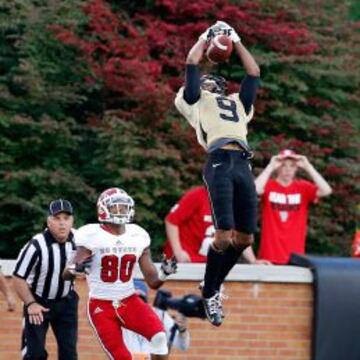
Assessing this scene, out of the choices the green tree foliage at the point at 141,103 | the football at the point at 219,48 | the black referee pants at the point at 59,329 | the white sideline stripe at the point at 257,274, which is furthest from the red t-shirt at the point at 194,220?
the football at the point at 219,48

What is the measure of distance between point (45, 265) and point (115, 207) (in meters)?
1.31

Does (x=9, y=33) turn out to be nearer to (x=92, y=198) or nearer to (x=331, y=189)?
(x=92, y=198)

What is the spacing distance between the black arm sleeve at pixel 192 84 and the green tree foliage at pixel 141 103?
410 cm

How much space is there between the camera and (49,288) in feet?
50.2

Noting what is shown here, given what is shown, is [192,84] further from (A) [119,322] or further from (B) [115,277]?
(A) [119,322]

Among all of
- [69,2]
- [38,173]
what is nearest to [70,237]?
[38,173]

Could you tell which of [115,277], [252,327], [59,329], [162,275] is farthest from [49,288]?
[252,327]

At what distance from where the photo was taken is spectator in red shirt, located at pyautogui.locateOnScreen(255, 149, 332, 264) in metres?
16.5

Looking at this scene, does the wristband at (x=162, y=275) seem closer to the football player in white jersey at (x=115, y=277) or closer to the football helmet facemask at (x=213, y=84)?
the football player in white jersey at (x=115, y=277)

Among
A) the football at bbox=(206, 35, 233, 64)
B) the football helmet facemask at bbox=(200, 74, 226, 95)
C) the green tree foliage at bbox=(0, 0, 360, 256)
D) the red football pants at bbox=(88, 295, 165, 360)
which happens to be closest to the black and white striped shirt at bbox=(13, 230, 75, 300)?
the red football pants at bbox=(88, 295, 165, 360)

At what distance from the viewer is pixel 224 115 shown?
43.5 ft

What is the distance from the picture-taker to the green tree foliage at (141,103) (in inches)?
691

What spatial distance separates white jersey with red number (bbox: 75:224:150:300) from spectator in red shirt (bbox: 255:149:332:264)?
2429 millimetres

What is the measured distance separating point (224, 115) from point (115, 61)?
4.52m
